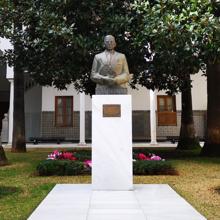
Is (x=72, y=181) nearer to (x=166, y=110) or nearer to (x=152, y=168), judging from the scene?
(x=152, y=168)

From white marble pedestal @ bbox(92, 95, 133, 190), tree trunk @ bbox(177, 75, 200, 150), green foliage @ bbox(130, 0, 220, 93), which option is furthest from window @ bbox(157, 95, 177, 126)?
white marble pedestal @ bbox(92, 95, 133, 190)

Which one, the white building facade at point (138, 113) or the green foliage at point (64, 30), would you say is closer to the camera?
the green foliage at point (64, 30)

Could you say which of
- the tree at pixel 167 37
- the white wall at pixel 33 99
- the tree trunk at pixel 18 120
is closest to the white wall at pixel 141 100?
the white wall at pixel 33 99

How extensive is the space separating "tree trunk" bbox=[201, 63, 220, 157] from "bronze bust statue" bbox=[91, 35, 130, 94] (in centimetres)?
821

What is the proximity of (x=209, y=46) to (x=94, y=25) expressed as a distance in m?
3.89

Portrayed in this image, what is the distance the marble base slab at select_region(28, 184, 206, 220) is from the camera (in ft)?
19.8

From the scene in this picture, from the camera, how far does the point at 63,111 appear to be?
2748cm

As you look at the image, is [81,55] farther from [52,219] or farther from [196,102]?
[196,102]

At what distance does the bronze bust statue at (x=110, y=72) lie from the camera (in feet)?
28.8

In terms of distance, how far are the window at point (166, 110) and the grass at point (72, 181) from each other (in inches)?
523

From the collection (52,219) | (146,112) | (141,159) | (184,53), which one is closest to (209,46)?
(184,53)

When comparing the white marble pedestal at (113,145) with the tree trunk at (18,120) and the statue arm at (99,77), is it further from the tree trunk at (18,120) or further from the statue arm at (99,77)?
the tree trunk at (18,120)

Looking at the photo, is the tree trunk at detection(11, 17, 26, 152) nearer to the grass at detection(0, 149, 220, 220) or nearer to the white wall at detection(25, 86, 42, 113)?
the grass at detection(0, 149, 220, 220)

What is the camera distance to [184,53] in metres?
12.1
